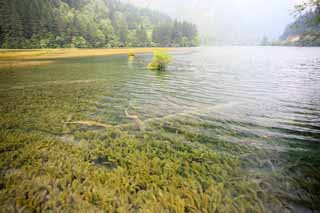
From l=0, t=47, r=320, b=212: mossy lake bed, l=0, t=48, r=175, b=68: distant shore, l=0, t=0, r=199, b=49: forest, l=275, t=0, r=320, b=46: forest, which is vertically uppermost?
l=0, t=0, r=199, b=49: forest

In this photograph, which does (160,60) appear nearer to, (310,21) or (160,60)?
(160,60)

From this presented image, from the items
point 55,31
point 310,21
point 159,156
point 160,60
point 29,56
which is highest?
point 55,31

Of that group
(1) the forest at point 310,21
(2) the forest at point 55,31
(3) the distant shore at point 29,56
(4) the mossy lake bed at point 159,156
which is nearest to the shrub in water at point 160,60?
(3) the distant shore at point 29,56

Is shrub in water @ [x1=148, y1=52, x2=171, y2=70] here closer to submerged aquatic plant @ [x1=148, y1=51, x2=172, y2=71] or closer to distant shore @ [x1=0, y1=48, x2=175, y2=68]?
Answer: submerged aquatic plant @ [x1=148, y1=51, x2=172, y2=71]

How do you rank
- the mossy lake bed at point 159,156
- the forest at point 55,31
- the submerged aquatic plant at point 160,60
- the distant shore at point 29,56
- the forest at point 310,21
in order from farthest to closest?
the forest at point 55,31, the distant shore at point 29,56, the submerged aquatic plant at point 160,60, the forest at point 310,21, the mossy lake bed at point 159,156

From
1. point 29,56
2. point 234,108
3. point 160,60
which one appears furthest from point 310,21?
point 29,56

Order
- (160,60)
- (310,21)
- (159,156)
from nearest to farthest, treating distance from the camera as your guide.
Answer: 1. (159,156)
2. (310,21)
3. (160,60)

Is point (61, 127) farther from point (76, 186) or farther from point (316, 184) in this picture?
point (316, 184)

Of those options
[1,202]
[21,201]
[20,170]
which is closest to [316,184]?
[21,201]

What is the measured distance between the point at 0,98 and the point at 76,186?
39.3 ft

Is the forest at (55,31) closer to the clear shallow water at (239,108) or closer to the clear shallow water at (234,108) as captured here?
the clear shallow water at (234,108)

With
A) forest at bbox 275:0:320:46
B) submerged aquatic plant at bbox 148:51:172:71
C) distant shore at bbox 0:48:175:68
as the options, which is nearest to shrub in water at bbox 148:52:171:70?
submerged aquatic plant at bbox 148:51:172:71

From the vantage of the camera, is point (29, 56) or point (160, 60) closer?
point (160, 60)

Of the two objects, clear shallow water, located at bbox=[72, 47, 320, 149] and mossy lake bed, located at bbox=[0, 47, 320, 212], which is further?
clear shallow water, located at bbox=[72, 47, 320, 149]
